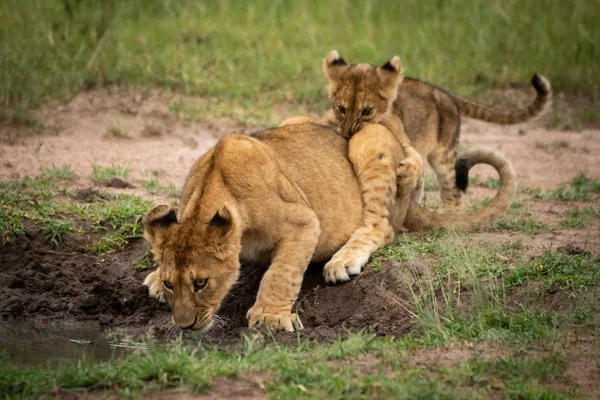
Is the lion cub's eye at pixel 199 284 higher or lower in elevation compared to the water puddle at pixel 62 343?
higher

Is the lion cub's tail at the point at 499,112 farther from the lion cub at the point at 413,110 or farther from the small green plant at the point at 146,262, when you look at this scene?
the small green plant at the point at 146,262

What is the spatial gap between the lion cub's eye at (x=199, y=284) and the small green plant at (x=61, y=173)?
10.3 ft

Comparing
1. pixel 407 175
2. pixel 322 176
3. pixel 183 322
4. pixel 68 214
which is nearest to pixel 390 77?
pixel 407 175

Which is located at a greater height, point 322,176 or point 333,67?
point 333,67

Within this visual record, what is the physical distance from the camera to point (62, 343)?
5.52 m

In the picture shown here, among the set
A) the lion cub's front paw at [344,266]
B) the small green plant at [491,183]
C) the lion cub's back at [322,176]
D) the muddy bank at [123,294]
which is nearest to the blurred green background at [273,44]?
the small green plant at [491,183]

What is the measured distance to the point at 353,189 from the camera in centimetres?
651

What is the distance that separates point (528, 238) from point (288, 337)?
2.05 meters

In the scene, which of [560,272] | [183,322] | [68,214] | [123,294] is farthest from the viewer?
[68,214]

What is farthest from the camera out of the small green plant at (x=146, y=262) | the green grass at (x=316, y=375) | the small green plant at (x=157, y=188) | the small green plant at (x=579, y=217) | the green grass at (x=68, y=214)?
the small green plant at (x=157, y=188)

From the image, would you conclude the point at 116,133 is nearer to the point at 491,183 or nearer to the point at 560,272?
the point at 491,183

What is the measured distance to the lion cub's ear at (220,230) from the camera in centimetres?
495

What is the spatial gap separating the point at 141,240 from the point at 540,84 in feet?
11.8

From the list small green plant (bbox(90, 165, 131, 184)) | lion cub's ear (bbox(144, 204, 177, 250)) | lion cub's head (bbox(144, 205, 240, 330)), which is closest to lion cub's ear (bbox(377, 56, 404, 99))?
small green plant (bbox(90, 165, 131, 184))
